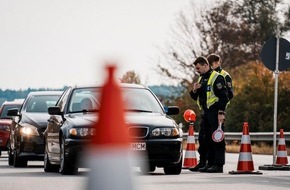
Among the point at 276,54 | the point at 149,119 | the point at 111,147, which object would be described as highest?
the point at 276,54

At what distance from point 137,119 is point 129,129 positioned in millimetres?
315

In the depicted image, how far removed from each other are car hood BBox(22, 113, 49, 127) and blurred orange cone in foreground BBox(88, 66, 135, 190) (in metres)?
16.3

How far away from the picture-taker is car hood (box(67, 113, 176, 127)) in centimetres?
1748

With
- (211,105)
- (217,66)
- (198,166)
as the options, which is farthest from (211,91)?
(198,166)

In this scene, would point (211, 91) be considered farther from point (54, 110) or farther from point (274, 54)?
point (274, 54)

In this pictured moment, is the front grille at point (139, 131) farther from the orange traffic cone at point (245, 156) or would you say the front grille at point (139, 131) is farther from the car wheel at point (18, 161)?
the car wheel at point (18, 161)

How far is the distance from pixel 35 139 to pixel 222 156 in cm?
403

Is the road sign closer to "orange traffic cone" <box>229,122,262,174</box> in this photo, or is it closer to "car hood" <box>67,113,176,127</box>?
"orange traffic cone" <box>229,122,262,174</box>

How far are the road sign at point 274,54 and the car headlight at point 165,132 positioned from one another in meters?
4.62

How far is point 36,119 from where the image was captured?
853 inches

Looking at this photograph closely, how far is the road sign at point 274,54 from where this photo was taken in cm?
2203

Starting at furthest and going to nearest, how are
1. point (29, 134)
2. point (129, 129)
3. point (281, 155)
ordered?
point (29, 134) → point (281, 155) → point (129, 129)

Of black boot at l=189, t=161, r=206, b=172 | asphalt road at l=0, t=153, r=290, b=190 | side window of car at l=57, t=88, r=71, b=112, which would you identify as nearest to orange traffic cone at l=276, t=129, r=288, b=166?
asphalt road at l=0, t=153, r=290, b=190

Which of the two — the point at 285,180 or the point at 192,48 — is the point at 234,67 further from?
the point at 285,180
